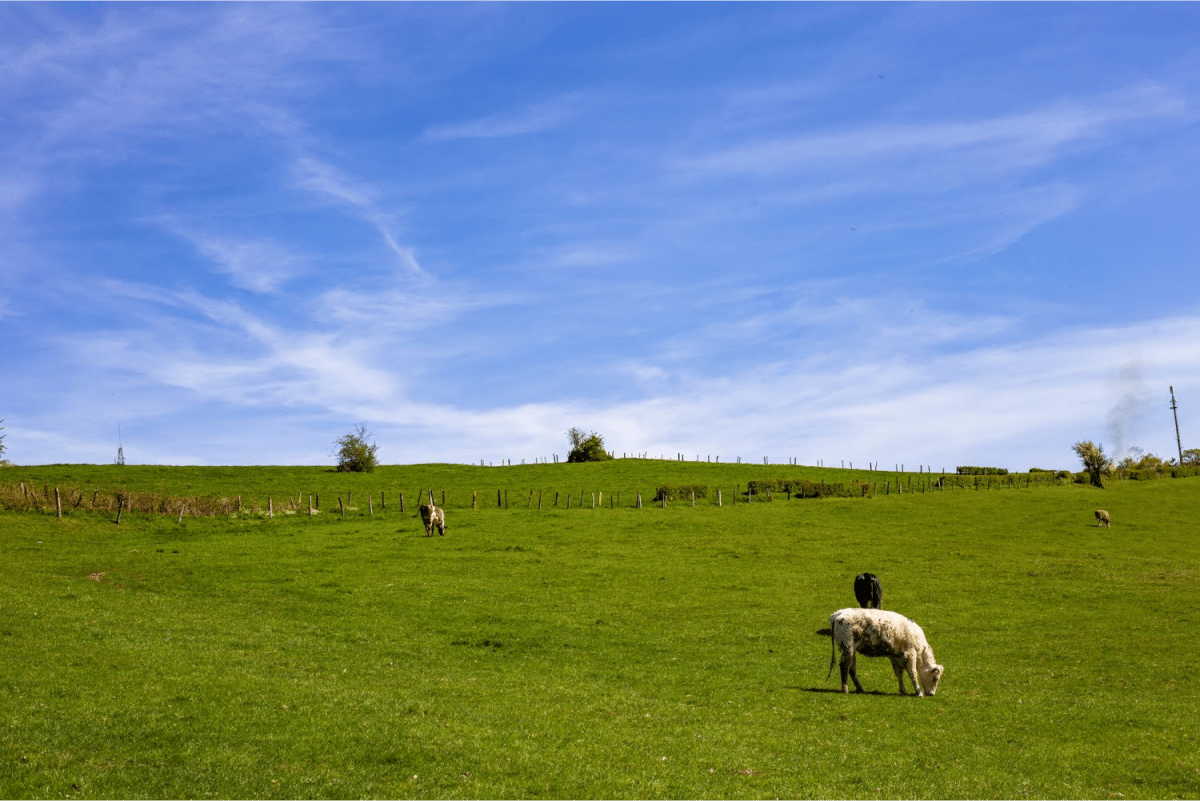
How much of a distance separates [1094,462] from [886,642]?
9453cm

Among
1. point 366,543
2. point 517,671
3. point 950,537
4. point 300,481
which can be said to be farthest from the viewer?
point 300,481

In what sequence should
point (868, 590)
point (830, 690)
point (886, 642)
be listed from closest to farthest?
1. point (886, 642)
2. point (830, 690)
3. point (868, 590)

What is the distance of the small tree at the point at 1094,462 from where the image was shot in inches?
3762

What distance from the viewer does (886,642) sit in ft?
73.6

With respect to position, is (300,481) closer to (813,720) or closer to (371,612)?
(371,612)

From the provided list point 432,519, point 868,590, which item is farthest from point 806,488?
point 868,590

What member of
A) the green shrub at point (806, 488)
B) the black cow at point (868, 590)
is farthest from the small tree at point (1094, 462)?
the black cow at point (868, 590)

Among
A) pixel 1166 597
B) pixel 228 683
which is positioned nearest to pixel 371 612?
pixel 228 683

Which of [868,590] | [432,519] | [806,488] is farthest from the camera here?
[806,488]

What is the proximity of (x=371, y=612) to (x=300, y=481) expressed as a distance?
61755 millimetres

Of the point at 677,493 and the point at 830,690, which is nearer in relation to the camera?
the point at 830,690

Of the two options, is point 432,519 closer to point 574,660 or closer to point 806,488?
point 574,660

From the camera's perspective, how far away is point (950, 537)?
6088cm

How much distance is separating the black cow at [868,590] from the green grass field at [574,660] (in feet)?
8.05
